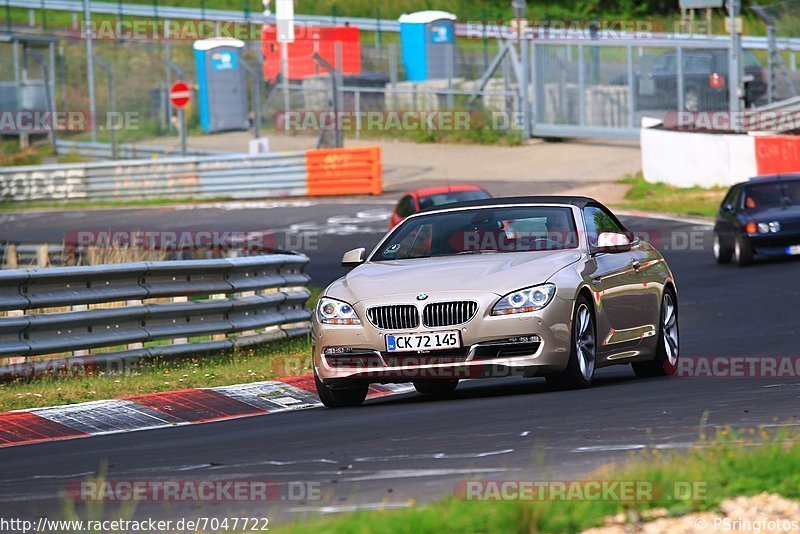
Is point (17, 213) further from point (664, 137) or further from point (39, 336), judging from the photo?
point (39, 336)

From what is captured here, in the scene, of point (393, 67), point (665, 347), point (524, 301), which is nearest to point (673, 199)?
point (393, 67)

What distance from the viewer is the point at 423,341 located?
10.2 meters

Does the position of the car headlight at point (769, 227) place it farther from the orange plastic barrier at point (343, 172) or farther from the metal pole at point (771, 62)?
the orange plastic barrier at point (343, 172)

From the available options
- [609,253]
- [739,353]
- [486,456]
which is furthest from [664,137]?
[486,456]

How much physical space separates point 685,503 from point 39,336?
7.96 meters

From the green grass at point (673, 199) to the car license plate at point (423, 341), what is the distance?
2215 centimetres

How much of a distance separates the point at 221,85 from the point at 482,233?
133 feet

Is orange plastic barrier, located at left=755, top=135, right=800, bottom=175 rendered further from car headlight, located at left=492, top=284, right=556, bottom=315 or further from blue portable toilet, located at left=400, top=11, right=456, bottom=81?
car headlight, located at left=492, top=284, right=556, bottom=315

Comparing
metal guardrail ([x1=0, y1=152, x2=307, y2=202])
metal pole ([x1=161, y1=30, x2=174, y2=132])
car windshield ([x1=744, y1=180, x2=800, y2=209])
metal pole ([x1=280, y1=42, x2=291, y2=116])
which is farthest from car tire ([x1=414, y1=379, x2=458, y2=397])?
metal pole ([x1=280, y1=42, x2=291, y2=116])

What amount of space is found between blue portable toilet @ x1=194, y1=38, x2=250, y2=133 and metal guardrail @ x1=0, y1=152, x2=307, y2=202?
28.9ft

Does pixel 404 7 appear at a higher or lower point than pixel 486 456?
higher

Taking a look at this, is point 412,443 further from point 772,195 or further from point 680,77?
point 680,77

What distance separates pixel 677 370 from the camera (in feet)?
41.4

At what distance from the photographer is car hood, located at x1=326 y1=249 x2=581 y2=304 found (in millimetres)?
10281
